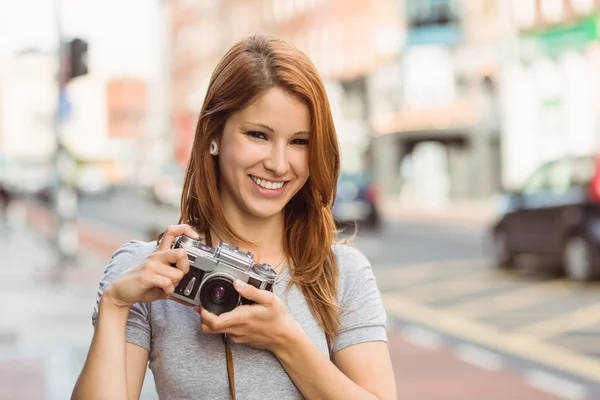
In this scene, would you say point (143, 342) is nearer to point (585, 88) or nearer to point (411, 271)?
point (411, 271)

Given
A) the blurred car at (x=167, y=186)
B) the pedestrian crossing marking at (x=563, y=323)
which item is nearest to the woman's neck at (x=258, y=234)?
the pedestrian crossing marking at (x=563, y=323)

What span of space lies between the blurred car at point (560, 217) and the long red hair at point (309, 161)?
42.0ft

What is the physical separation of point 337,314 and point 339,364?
98 mm

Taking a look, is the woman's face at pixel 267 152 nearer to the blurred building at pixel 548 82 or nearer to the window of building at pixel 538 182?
the window of building at pixel 538 182

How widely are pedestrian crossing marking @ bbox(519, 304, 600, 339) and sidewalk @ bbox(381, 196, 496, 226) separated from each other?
1859 cm

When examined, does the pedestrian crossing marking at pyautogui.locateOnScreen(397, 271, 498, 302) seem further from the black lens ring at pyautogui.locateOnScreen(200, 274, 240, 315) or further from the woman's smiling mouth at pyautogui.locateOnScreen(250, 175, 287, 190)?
the black lens ring at pyautogui.locateOnScreen(200, 274, 240, 315)

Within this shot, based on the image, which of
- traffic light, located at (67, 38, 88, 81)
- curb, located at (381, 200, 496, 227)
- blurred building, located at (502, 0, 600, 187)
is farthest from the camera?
blurred building, located at (502, 0, 600, 187)

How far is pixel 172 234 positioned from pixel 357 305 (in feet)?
1.38

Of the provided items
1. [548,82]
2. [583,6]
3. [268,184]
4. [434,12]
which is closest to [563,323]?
[268,184]

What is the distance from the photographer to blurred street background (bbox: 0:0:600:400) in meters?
10.2

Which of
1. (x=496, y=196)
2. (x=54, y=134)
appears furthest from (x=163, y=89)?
(x=54, y=134)

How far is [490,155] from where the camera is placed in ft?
151

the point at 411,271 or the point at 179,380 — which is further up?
the point at 179,380

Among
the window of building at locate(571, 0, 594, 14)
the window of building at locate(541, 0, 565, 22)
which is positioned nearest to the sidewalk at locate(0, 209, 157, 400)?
the window of building at locate(571, 0, 594, 14)
